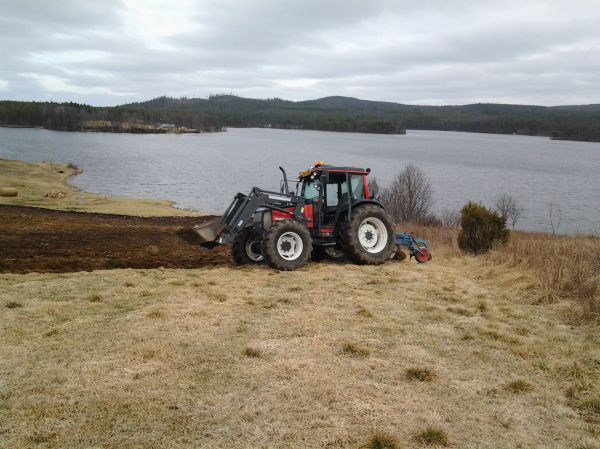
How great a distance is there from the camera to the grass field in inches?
185

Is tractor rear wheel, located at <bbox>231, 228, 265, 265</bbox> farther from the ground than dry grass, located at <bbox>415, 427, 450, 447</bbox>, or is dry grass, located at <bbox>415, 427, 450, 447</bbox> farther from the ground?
tractor rear wheel, located at <bbox>231, 228, 265, 265</bbox>

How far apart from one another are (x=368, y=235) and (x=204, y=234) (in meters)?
3.81

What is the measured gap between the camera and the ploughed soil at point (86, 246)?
36.3ft

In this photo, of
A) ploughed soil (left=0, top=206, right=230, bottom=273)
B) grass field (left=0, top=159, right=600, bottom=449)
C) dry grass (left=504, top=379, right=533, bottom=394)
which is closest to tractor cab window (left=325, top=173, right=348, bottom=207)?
grass field (left=0, top=159, right=600, bottom=449)

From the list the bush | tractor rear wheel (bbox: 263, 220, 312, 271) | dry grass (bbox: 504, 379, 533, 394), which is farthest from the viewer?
the bush

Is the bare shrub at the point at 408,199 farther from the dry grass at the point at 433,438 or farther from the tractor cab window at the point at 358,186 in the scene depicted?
the dry grass at the point at 433,438

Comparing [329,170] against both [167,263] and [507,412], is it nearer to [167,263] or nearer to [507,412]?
[167,263]

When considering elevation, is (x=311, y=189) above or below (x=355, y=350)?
above

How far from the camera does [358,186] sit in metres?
12.0

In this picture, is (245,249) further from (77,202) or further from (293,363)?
(77,202)

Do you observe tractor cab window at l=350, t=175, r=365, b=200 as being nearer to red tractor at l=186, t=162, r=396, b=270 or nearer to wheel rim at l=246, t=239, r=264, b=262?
red tractor at l=186, t=162, r=396, b=270

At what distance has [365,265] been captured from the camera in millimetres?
11547

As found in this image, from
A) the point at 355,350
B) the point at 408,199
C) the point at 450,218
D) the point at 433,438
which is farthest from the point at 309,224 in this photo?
the point at 408,199

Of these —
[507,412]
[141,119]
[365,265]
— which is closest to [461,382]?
[507,412]
